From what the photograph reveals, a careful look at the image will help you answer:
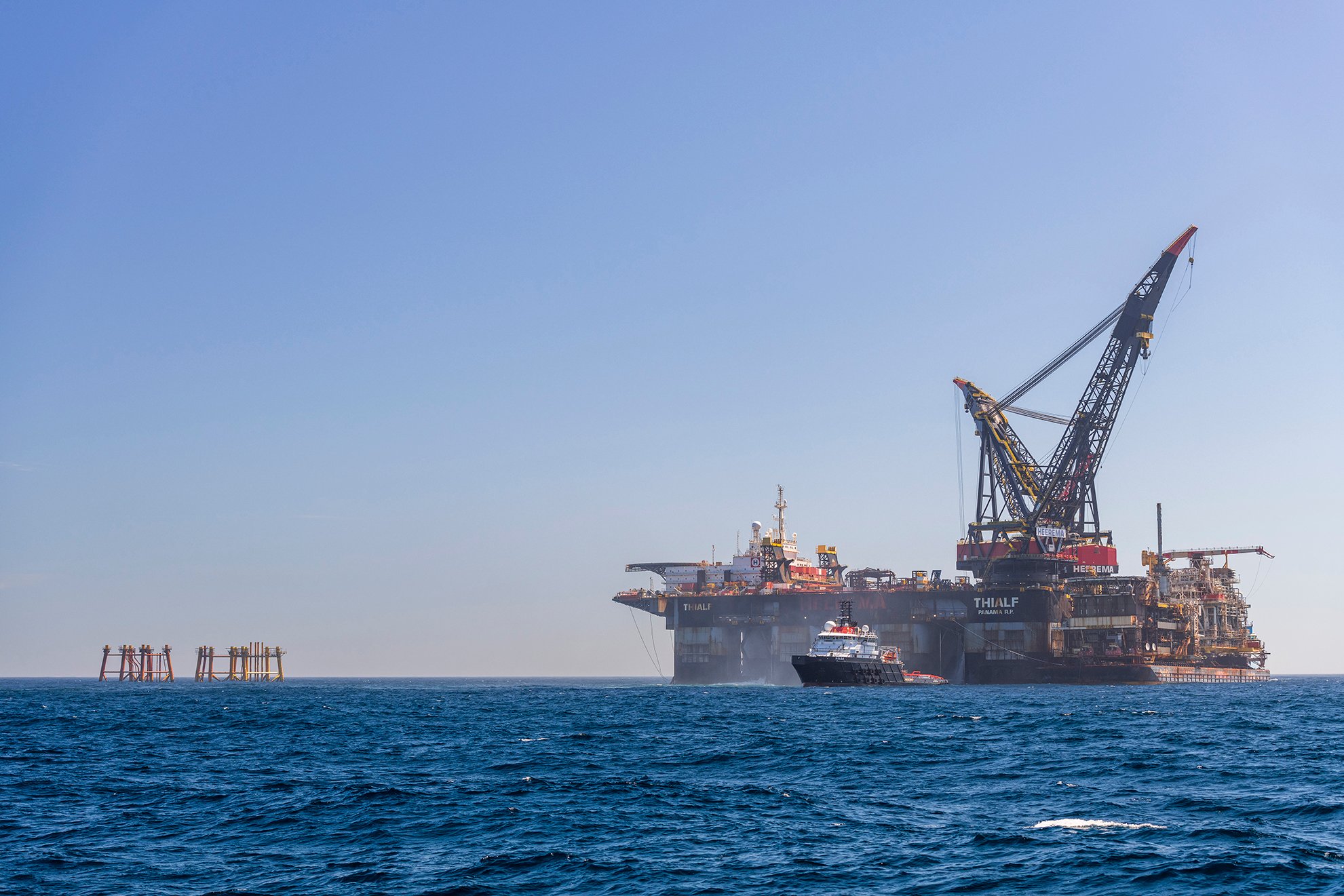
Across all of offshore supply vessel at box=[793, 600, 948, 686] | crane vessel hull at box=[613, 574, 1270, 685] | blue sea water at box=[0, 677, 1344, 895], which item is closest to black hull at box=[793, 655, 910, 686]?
offshore supply vessel at box=[793, 600, 948, 686]

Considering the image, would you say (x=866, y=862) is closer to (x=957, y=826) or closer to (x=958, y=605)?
(x=957, y=826)

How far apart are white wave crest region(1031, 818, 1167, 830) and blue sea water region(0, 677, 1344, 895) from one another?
7.6 inches

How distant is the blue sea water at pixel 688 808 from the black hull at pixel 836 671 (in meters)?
45.2

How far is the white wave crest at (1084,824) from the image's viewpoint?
108 ft

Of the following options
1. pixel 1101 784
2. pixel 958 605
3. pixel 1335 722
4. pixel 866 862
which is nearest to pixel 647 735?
pixel 1101 784

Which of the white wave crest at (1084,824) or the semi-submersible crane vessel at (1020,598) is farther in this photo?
the semi-submersible crane vessel at (1020,598)

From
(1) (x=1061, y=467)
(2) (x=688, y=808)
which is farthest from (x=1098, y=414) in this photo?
(2) (x=688, y=808)

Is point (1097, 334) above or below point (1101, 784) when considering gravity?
above

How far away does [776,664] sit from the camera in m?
159

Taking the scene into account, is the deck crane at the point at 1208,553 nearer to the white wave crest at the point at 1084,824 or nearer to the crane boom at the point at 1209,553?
the crane boom at the point at 1209,553

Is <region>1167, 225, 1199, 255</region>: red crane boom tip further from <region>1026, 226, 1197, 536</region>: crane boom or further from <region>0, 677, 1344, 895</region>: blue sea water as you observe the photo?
<region>0, 677, 1344, 895</region>: blue sea water

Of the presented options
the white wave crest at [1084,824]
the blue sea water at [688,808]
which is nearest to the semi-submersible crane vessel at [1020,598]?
the blue sea water at [688,808]

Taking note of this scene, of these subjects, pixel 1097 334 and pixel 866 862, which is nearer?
pixel 866 862

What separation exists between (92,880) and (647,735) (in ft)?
135
